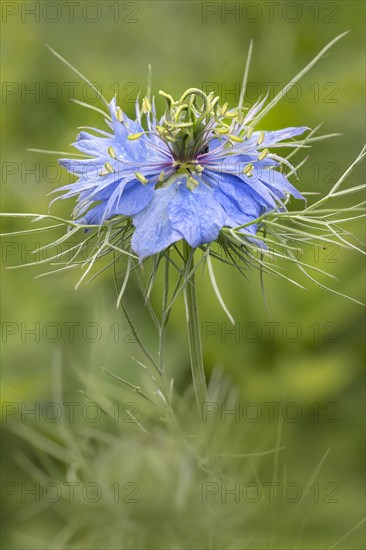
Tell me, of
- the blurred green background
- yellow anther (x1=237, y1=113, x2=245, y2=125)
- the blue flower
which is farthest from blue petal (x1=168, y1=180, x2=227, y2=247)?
the blurred green background

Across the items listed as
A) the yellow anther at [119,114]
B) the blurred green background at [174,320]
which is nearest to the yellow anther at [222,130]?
the yellow anther at [119,114]

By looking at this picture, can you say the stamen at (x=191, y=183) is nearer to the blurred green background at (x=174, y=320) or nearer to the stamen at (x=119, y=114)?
the stamen at (x=119, y=114)

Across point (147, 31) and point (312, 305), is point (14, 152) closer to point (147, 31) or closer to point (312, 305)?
point (147, 31)

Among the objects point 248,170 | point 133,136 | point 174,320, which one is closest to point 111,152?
point 133,136

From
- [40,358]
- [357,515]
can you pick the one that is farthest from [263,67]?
[357,515]

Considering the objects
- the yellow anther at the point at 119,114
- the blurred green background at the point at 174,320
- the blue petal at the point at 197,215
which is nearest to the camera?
the blue petal at the point at 197,215

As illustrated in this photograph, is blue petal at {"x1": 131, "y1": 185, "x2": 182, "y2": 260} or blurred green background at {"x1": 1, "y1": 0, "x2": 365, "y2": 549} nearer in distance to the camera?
blue petal at {"x1": 131, "y1": 185, "x2": 182, "y2": 260}

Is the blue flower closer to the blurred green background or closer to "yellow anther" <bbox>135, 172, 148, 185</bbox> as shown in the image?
"yellow anther" <bbox>135, 172, 148, 185</bbox>
